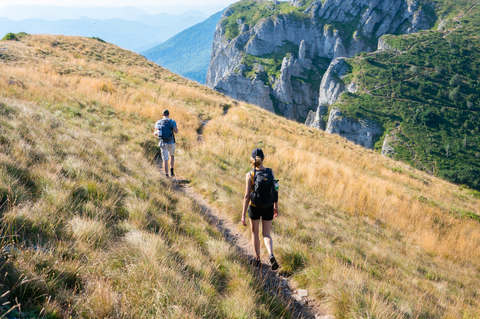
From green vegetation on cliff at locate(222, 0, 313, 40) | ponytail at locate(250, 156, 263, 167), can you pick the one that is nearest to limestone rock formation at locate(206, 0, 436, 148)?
green vegetation on cliff at locate(222, 0, 313, 40)

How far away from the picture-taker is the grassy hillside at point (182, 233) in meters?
2.48

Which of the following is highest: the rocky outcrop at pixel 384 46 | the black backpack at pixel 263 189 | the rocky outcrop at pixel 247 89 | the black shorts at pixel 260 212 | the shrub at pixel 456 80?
the rocky outcrop at pixel 384 46

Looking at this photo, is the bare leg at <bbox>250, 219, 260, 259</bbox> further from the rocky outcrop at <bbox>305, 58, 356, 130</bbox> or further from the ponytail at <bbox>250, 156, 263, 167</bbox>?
the rocky outcrop at <bbox>305, 58, 356, 130</bbox>

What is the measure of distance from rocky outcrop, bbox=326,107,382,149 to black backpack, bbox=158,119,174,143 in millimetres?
99564

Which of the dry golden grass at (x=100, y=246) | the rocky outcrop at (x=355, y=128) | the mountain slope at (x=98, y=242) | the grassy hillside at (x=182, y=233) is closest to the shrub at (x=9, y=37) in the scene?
the grassy hillside at (x=182, y=233)

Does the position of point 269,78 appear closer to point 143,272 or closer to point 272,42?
point 272,42

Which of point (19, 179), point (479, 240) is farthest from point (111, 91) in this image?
point (479, 240)

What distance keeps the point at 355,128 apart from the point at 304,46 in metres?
74.6

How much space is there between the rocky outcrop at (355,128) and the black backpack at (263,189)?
335 ft

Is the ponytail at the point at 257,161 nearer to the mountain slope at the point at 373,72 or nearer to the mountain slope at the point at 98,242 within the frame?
the mountain slope at the point at 98,242

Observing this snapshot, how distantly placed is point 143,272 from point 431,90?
139924 mm

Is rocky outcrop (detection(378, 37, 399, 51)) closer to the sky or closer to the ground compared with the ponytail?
closer to the sky

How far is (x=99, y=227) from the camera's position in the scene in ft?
10.8

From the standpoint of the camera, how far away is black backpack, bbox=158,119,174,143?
7.84m
